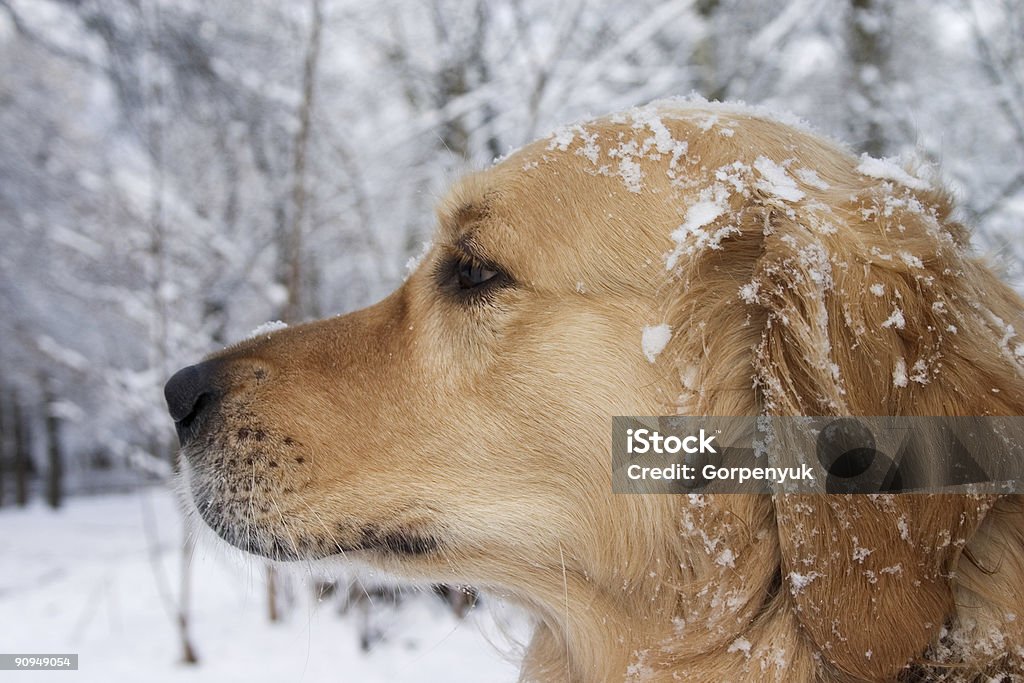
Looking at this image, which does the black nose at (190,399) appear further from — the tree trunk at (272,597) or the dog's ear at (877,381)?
the tree trunk at (272,597)

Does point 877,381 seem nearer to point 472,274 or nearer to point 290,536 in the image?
point 472,274

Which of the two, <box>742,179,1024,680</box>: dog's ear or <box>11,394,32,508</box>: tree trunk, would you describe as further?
<box>11,394,32,508</box>: tree trunk

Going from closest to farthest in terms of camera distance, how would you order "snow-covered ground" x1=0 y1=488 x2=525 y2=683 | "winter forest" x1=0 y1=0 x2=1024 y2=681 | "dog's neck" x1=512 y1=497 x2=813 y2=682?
1. "dog's neck" x1=512 y1=497 x2=813 y2=682
2. "snow-covered ground" x1=0 y1=488 x2=525 y2=683
3. "winter forest" x1=0 y1=0 x2=1024 y2=681

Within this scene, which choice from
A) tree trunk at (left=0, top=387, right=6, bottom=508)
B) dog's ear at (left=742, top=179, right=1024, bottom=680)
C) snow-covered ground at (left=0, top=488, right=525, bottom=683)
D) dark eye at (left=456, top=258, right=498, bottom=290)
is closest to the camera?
dog's ear at (left=742, top=179, right=1024, bottom=680)

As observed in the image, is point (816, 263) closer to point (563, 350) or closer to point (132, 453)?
point (563, 350)

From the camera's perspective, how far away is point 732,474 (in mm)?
1613

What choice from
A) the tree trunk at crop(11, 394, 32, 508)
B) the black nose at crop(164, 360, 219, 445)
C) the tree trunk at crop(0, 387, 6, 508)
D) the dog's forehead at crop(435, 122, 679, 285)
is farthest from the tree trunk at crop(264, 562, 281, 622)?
the tree trunk at crop(0, 387, 6, 508)

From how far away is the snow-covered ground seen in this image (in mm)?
3348

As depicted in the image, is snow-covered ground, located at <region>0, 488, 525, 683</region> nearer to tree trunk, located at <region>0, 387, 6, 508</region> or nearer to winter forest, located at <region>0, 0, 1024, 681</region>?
winter forest, located at <region>0, 0, 1024, 681</region>

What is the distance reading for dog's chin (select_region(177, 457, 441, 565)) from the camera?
187cm

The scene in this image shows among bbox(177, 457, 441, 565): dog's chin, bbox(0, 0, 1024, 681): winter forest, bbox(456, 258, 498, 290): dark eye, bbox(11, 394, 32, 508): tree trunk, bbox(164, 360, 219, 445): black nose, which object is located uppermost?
bbox(11, 394, 32, 508): tree trunk

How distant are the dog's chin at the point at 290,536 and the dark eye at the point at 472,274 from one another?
669 mm

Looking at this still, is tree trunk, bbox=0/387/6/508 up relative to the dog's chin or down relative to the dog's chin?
up

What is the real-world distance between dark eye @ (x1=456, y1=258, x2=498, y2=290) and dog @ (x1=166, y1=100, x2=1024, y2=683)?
10mm
